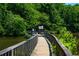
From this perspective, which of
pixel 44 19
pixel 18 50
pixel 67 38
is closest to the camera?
pixel 18 50

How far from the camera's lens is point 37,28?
398 cm

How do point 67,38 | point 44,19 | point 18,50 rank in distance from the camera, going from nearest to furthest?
point 18,50, point 44,19, point 67,38

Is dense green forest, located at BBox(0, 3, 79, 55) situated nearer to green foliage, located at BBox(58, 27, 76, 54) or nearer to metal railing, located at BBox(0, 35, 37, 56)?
green foliage, located at BBox(58, 27, 76, 54)

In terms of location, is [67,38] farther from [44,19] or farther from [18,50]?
[18,50]

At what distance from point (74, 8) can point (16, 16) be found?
88cm

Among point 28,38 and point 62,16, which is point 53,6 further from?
point 28,38

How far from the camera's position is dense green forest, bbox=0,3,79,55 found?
3.98 metres

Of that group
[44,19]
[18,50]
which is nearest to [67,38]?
[44,19]

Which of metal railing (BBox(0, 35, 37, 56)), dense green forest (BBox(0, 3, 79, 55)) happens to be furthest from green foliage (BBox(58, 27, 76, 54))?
metal railing (BBox(0, 35, 37, 56))

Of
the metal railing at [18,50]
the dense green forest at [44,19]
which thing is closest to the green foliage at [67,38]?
the dense green forest at [44,19]

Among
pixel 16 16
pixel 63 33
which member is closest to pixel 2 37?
pixel 16 16

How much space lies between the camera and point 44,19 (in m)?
3.92

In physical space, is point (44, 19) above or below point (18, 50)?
above

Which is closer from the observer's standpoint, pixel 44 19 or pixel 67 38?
pixel 44 19
